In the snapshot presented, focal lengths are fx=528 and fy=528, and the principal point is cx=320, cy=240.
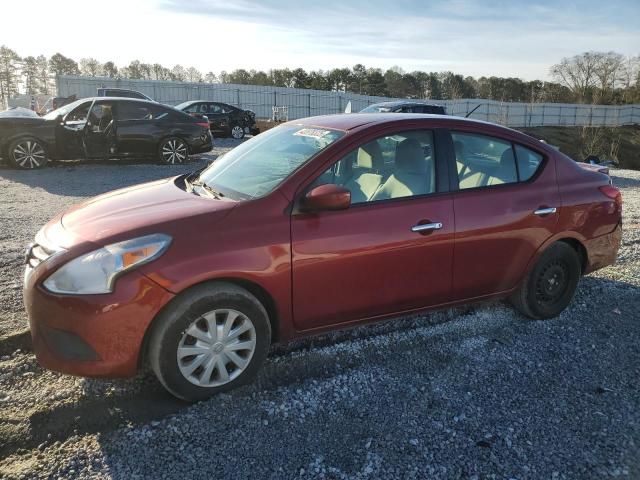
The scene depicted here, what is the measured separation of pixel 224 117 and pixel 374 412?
1935 centimetres

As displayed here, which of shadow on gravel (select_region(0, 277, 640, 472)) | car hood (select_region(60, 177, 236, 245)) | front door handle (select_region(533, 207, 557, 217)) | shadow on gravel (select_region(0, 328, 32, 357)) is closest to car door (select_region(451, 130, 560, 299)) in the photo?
front door handle (select_region(533, 207, 557, 217))

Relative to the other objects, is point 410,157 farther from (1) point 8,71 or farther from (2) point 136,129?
(1) point 8,71

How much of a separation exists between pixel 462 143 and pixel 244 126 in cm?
1859

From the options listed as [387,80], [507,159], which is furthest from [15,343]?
[387,80]

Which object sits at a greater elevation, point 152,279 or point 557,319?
point 152,279

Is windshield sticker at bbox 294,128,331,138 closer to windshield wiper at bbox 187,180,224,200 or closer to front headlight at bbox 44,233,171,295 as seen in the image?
windshield wiper at bbox 187,180,224,200

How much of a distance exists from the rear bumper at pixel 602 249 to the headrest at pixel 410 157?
1769 millimetres

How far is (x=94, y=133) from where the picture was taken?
38.7 ft

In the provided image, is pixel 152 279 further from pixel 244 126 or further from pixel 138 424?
A: pixel 244 126

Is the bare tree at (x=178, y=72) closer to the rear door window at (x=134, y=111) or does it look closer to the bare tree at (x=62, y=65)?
the bare tree at (x=62, y=65)

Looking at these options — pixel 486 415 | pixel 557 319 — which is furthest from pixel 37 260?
pixel 557 319

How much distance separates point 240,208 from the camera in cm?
322

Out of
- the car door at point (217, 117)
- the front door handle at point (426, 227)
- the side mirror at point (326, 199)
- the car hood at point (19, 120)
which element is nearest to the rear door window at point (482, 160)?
the front door handle at point (426, 227)

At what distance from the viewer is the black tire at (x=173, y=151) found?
41.9ft
